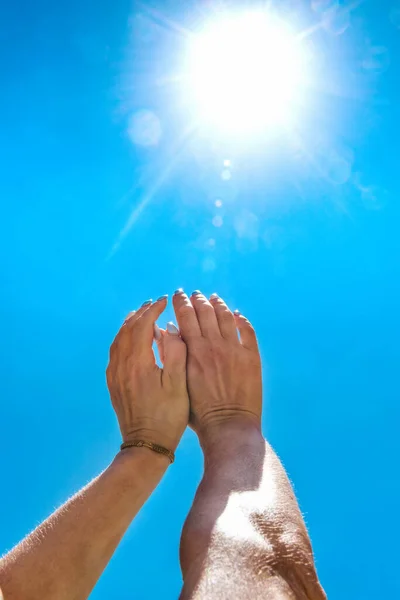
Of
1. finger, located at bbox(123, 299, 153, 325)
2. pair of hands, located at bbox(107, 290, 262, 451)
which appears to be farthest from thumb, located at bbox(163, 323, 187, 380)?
finger, located at bbox(123, 299, 153, 325)

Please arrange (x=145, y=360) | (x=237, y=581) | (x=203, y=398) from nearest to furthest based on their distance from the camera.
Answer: (x=237, y=581), (x=203, y=398), (x=145, y=360)

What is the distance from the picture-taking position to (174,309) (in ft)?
10.1

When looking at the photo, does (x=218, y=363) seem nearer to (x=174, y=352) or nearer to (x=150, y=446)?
(x=174, y=352)

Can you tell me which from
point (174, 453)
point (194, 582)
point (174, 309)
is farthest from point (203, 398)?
point (194, 582)

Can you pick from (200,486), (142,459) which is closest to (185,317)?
(142,459)

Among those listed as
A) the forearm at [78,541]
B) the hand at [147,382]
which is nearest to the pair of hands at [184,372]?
the hand at [147,382]

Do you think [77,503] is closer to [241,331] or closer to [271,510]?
[271,510]

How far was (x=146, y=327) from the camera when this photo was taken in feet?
9.29

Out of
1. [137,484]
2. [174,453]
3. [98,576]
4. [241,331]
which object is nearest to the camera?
[98,576]

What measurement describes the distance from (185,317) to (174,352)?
0.34m

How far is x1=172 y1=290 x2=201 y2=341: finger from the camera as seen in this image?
2836mm

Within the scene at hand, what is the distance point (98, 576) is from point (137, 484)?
0.36m

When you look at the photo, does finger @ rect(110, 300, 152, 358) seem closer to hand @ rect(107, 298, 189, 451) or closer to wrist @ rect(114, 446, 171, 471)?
hand @ rect(107, 298, 189, 451)

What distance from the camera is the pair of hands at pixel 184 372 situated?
89.2 inches
